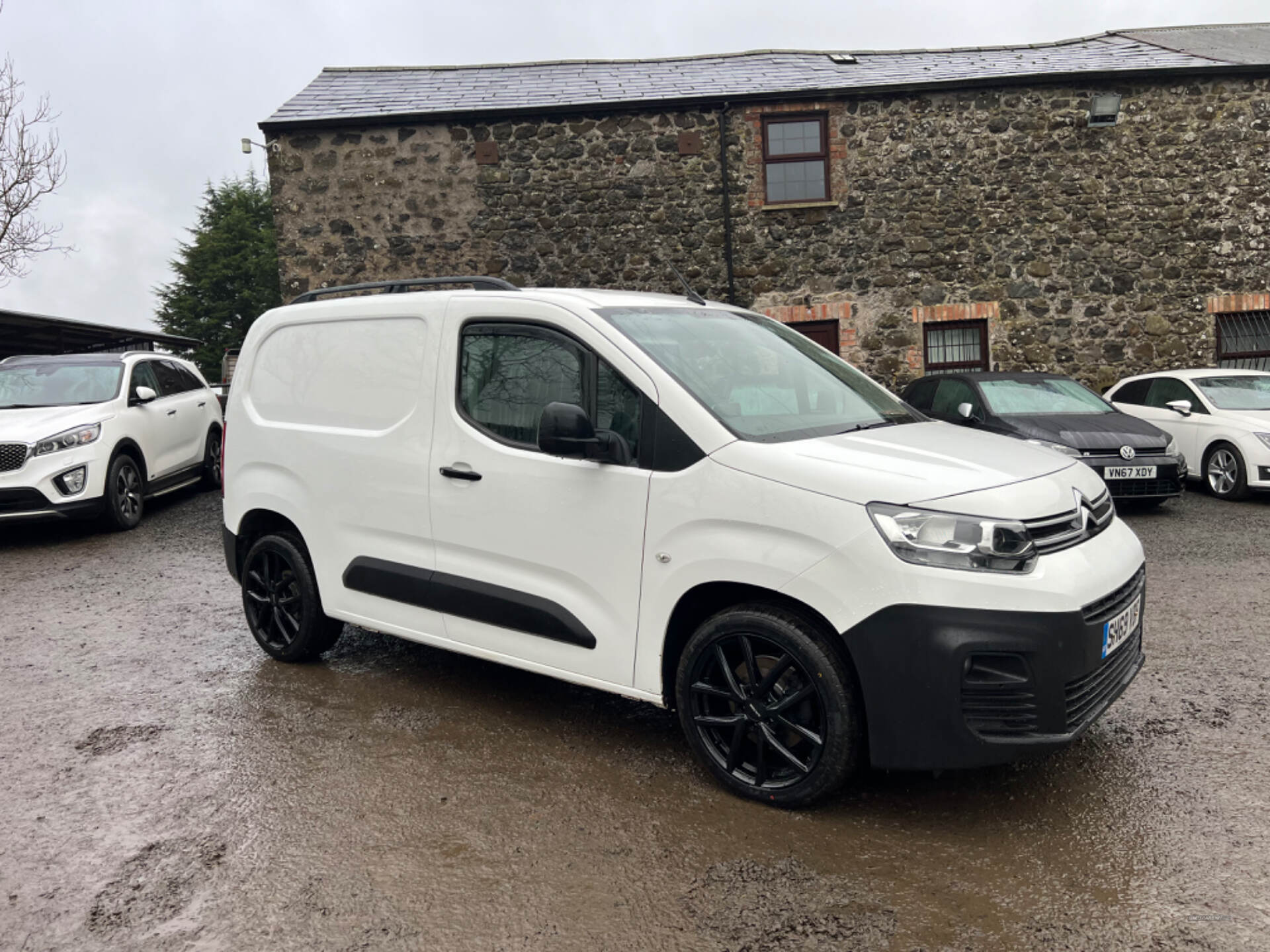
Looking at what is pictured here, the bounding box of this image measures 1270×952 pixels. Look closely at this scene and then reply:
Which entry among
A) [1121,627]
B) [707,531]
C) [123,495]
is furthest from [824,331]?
[707,531]

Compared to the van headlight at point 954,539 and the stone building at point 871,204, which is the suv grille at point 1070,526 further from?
the stone building at point 871,204

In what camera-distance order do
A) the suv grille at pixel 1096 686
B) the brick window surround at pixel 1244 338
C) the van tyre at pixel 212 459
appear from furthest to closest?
the brick window surround at pixel 1244 338
the van tyre at pixel 212 459
the suv grille at pixel 1096 686

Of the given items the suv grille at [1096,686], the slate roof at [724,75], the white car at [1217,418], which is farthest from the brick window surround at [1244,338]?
the suv grille at [1096,686]

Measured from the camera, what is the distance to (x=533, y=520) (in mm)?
3744

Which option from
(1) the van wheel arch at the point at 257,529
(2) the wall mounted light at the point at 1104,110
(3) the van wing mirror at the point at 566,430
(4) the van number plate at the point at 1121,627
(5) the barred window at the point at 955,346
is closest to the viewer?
(4) the van number plate at the point at 1121,627

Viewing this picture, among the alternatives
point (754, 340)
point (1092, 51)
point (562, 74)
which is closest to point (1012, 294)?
point (1092, 51)

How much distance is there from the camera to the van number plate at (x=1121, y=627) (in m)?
3.12

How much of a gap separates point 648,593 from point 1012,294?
13.2m

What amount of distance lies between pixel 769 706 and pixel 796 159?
13.1 metres

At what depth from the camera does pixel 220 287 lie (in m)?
50.7

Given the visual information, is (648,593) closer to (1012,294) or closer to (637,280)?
(637,280)

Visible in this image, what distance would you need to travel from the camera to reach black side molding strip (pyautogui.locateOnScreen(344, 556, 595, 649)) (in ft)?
12.2

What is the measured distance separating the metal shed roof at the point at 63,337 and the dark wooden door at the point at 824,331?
465 inches

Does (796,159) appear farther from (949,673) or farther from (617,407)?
(949,673)
